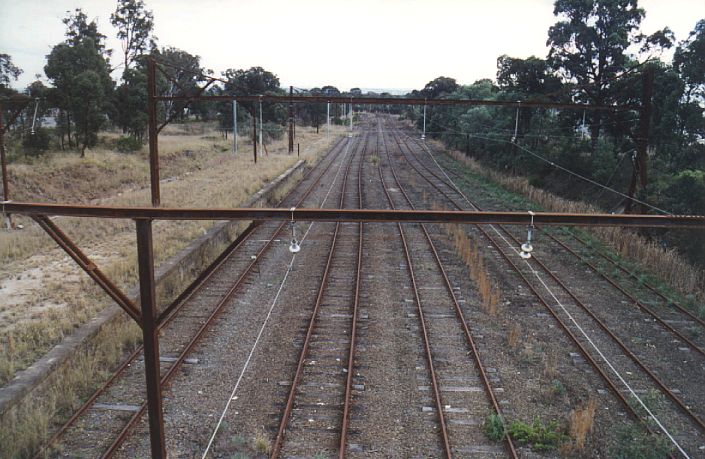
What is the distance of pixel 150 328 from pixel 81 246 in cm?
1223

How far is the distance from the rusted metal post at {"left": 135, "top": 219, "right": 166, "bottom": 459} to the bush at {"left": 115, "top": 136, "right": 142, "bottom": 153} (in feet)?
120

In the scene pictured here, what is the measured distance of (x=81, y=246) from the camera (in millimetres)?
16391

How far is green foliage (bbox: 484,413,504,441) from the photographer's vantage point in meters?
7.19

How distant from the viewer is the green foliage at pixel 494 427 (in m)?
7.19

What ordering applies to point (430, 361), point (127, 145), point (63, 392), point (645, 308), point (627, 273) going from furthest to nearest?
point (127, 145), point (627, 273), point (645, 308), point (430, 361), point (63, 392)

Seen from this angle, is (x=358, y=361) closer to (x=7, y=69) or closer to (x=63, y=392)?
(x=63, y=392)

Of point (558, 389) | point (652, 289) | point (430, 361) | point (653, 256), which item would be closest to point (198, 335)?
point (430, 361)

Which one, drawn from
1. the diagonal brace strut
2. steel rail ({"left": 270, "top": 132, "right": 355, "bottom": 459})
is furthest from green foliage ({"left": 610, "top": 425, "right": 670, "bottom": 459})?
the diagonal brace strut

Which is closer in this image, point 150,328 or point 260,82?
point 150,328

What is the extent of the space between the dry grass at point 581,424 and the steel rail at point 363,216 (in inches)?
124

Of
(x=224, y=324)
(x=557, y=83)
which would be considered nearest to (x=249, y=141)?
(x=557, y=83)

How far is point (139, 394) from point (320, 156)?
38.5 meters

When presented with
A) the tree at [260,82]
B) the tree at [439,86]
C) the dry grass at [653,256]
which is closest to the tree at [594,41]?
the dry grass at [653,256]

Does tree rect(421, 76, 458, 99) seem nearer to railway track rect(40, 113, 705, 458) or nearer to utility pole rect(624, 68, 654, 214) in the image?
utility pole rect(624, 68, 654, 214)
